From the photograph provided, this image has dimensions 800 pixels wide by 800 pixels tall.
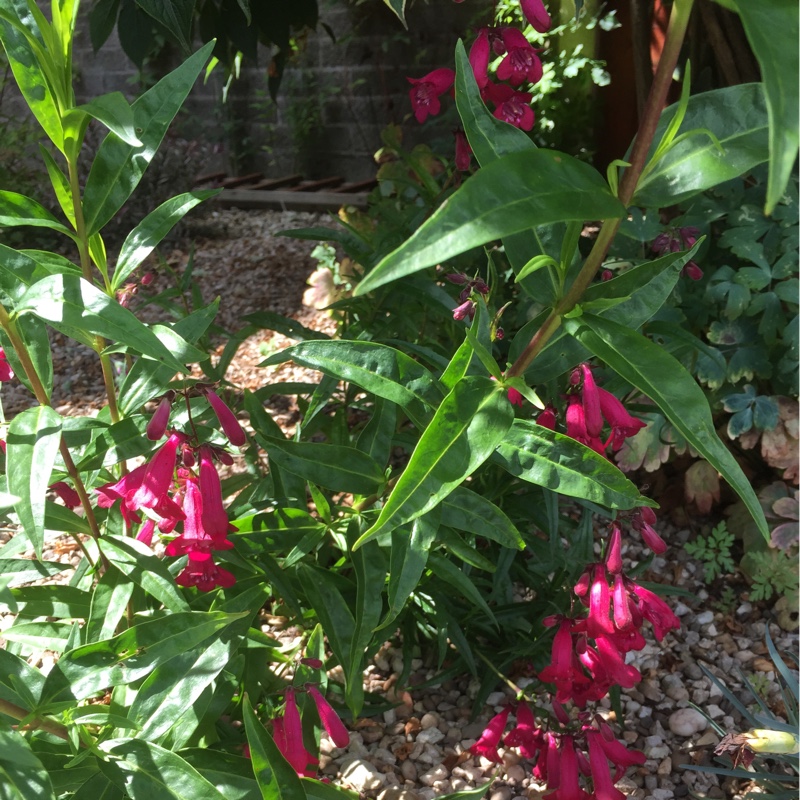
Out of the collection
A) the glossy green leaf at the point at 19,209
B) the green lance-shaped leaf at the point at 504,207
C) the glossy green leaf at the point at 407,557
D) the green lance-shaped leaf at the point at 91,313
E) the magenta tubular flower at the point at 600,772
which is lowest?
the magenta tubular flower at the point at 600,772

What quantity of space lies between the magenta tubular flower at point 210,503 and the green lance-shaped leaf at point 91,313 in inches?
10.3

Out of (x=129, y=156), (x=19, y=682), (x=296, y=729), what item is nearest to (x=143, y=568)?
(x=19, y=682)

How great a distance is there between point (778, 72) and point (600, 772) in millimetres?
1110

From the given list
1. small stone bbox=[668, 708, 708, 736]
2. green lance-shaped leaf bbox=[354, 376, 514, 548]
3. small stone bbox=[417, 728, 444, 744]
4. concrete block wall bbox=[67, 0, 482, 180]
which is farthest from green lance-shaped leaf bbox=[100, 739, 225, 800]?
concrete block wall bbox=[67, 0, 482, 180]

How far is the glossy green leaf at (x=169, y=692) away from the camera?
102 centimetres

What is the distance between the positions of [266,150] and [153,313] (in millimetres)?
1821

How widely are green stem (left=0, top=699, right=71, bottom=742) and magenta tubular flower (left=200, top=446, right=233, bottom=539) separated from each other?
280mm

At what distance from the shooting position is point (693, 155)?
79 centimetres

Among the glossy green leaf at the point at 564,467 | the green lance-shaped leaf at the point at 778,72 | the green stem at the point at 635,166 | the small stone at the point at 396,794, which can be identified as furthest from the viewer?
the small stone at the point at 396,794

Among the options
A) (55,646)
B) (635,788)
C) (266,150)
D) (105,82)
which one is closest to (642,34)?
(635,788)

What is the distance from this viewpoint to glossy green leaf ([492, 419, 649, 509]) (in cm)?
95

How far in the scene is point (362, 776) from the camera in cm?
158

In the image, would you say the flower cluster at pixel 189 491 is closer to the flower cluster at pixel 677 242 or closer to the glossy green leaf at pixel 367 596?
the glossy green leaf at pixel 367 596

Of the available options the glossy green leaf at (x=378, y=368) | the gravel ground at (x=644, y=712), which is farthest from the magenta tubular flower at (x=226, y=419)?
the gravel ground at (x=644, y=712)
